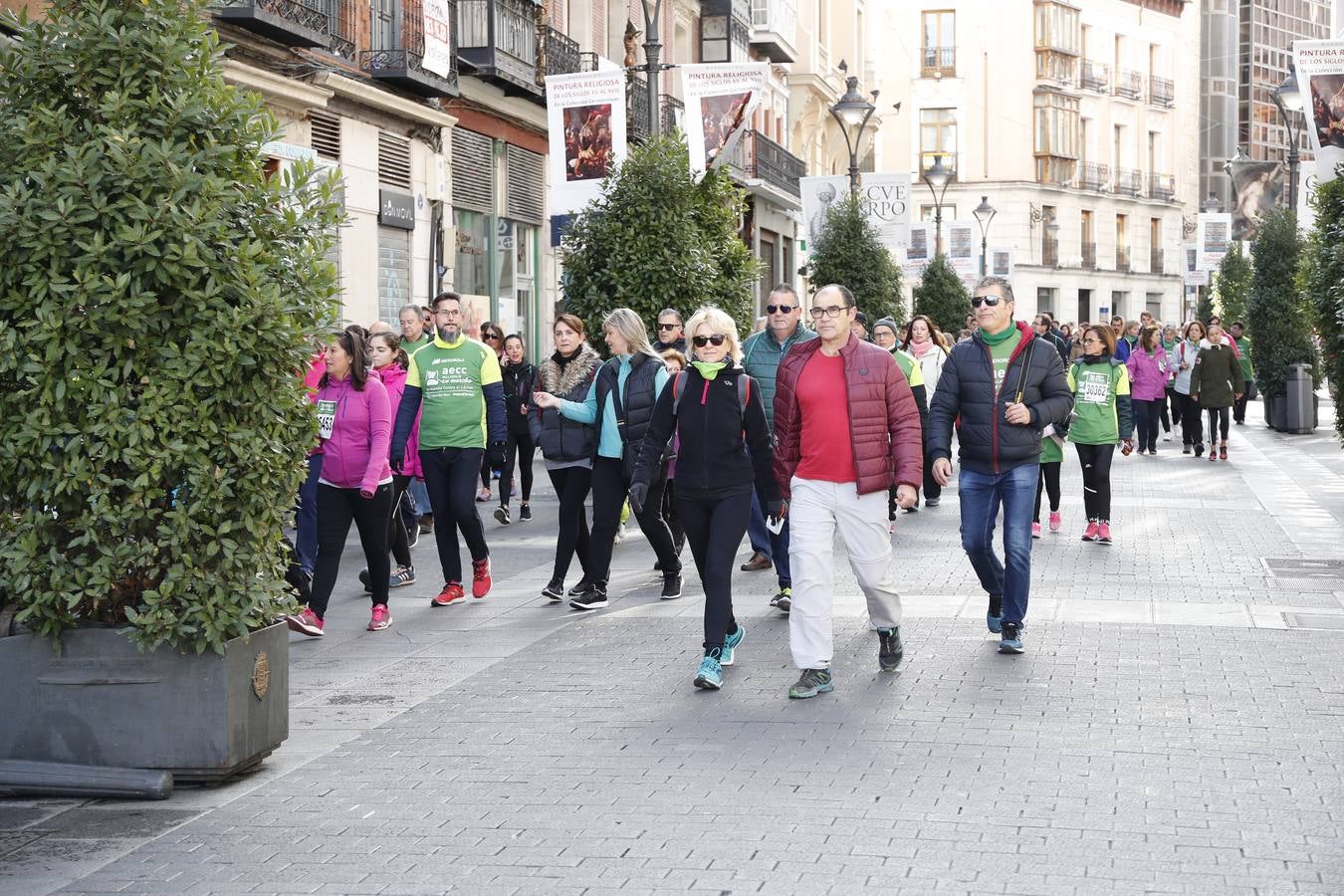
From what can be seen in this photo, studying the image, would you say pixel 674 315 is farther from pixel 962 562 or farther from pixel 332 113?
pixel 332 113

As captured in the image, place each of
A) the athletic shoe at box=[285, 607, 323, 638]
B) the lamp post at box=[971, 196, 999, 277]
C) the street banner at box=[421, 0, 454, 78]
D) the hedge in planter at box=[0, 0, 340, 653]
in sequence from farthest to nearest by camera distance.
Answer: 1. the lamp post at box=[971, 196, 999, 277]
2. the street banner at box=[421, 0, 454, 78]
3. the athletic shoe at box=[285, 607, 323, 638]
4. the hedge in planter at box=[0, 0, 340, 653]

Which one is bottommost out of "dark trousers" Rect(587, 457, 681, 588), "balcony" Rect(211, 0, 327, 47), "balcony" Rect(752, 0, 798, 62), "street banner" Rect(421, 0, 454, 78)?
"dark trousers" Rect(587, 457, 681, 588)

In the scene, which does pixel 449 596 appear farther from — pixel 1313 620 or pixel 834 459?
pixel 1313 620

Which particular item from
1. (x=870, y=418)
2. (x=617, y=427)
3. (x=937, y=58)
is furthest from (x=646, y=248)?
(x=937, y=58)

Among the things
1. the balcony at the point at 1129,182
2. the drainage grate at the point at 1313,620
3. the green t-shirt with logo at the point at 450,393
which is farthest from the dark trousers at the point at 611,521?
the balcony at the point at 1129,182

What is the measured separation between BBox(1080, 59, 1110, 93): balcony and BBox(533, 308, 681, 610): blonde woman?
68586 mm

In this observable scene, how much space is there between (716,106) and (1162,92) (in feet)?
211

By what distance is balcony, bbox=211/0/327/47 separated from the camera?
17.9 m

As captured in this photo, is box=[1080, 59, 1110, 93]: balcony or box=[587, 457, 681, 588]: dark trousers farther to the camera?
box=[1080, 59, 1110, 93]: balcony

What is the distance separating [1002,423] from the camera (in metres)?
9.34

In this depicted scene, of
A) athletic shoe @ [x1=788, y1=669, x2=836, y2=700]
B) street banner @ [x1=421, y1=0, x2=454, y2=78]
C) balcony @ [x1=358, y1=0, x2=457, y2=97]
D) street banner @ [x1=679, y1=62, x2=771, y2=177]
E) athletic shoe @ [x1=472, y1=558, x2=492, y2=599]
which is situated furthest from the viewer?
balcony @ [x1=358, y1=0, x2=457, y2=97]

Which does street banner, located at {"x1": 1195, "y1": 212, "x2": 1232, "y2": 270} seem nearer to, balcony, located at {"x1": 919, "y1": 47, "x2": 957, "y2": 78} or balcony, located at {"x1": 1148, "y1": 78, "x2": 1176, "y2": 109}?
balcony, located at {"x1": 919, "y1": 47, "x2": 957, "y2": 78}

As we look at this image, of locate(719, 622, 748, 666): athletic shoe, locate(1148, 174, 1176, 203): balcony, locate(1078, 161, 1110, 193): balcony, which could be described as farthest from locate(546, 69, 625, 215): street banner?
locate(1148, 174, 1176, 203): balcony

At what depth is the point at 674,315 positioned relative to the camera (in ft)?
43.3
